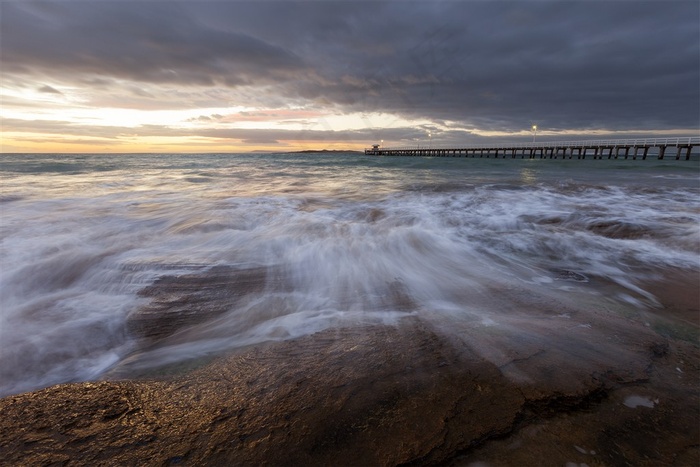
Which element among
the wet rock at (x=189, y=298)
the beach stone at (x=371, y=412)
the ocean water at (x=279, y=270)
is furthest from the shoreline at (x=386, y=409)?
the wet rock at (x=189, y=298)

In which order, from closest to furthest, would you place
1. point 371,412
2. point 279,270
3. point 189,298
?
point 371,412
point 189,298
point 279,270

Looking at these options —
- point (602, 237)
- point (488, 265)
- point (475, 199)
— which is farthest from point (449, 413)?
point (475, 199)

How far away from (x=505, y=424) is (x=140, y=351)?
263 cm

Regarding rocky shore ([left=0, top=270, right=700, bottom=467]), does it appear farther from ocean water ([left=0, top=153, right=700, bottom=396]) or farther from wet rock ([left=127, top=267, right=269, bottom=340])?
ocean water ([left=0, top=153, right=700, bottom=396])

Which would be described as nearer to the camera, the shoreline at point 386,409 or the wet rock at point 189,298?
the shoreline at point 386,409

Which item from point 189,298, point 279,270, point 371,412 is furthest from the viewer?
point 279,270

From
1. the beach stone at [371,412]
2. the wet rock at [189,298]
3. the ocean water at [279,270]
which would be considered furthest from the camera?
the wet rock at [189,298]

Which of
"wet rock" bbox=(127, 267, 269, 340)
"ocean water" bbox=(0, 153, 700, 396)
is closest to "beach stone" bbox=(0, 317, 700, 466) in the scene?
"ocean water" bbox=(0, 153, 700, 396)

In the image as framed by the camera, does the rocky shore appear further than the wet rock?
No

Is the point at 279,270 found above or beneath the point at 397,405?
beneath

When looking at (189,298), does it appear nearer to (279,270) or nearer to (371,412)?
(279,270)

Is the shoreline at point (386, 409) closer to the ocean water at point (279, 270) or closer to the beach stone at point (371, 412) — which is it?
the beach stone at point (371, 412)

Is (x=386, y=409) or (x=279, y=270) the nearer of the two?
(x=386, y=409)

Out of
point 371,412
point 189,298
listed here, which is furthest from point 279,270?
point 371,412
